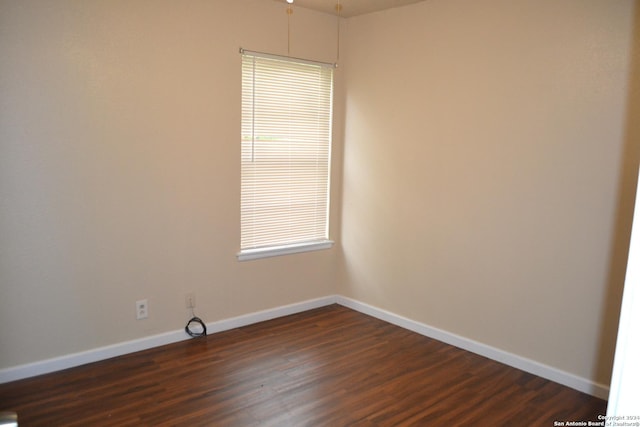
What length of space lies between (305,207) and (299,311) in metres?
0.93

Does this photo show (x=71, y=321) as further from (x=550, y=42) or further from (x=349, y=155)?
(x=550, y=42)

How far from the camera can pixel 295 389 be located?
289 centimetres

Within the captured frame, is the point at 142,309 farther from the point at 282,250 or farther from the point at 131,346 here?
the point at 282,250

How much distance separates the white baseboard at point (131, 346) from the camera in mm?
2900

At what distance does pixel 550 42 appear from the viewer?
116 inches

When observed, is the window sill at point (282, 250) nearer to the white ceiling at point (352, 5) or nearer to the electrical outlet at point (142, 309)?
the electrical outlet at point (142, 309)

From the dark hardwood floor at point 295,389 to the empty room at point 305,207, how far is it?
19 mm

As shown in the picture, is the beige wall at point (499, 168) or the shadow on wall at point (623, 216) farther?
the beige wall at point (499, 168)

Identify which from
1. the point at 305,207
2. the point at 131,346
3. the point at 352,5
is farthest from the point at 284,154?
the point at 131,346

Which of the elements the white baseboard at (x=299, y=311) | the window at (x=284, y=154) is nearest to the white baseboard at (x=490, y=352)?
the white baseboard at (x=299, y=311)

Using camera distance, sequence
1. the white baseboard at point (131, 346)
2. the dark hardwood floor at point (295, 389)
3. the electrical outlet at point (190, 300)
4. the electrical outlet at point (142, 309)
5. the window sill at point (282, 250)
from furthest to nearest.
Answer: the window sill at point (282, 250) < the electrical outlet at point (190, 300) < the electrical outlet at point (142, 309) < the white baseboard at point (131, 346) < the dark hardwood floor at point (295, 389)

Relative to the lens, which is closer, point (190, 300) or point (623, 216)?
point (623, 216)

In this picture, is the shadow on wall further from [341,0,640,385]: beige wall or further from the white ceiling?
the white ceiling

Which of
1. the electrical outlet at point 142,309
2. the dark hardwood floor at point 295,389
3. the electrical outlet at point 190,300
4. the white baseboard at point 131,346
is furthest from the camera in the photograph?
the electrical outlet at point 190,300
